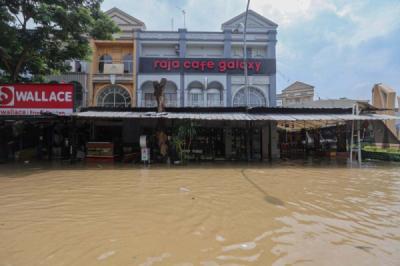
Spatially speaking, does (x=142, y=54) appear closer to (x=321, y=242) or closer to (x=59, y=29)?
(x=59, y=29)

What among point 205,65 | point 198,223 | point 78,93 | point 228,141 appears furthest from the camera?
point 205,65

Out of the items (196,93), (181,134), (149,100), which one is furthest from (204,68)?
(181,134)

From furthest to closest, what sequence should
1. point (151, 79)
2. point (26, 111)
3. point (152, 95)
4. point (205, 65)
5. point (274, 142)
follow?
point (205, 65) → point (152, 95) → point (151, 79) → point (274, 142) → point (26, 111)

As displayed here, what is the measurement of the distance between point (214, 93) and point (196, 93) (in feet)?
4.92

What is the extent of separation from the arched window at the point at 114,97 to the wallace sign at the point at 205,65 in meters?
2.66

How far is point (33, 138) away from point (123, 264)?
1545 centimetres

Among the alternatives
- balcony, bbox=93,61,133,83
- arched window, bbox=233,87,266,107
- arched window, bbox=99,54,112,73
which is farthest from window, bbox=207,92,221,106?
arched window, bbox=99,54,112,73

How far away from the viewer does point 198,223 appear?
420 cm

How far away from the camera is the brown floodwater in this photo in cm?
303

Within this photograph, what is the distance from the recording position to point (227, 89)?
68.5ft

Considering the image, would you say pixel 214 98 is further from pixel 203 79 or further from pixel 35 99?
pixel 35 99

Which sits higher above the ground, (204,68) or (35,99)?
(204,68)

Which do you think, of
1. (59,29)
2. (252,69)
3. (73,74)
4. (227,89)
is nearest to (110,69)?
(73,74)

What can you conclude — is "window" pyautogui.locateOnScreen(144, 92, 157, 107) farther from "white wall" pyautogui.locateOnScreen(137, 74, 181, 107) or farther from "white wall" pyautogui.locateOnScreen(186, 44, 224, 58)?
"white wall" pyautogui.locateOnScreen(186, 44, 224, 58)
